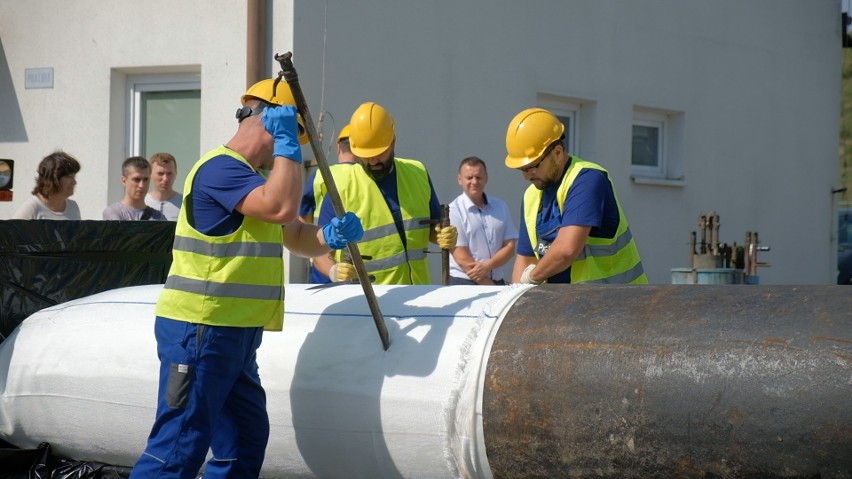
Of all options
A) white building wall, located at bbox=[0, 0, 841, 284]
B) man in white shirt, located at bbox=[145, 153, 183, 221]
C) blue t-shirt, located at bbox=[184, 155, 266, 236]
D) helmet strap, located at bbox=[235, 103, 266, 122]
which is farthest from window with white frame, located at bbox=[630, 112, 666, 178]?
blue t-shirt, located at bbox=[184, 155, 266, 236]

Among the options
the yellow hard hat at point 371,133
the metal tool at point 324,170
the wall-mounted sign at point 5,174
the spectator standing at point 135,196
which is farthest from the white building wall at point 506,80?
the metal tool at point 324,170

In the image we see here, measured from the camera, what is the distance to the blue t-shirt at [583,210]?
5215mm

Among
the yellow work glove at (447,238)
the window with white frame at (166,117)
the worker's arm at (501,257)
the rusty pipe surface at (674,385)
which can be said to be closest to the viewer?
the rusty pipe surface at (674,385)

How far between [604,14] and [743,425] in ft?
25.1

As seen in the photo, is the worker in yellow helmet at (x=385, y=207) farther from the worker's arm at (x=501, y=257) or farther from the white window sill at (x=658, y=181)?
the white window sill at (x=658, y=181)

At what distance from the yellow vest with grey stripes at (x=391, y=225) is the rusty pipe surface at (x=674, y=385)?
1.58 m

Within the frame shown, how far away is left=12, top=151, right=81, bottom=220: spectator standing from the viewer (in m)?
7.03

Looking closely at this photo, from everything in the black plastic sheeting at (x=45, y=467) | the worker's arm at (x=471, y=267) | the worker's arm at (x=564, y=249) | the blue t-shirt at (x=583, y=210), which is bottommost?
the black plastic sheeting at (x=45, y=467)

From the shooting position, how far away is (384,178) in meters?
6.22

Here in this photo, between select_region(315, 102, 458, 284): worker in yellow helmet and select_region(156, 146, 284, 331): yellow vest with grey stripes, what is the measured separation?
4.82 ft

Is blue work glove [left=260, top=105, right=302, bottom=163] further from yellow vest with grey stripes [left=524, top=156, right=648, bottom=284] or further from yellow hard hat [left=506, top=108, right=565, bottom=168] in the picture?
yellow vest with grey stripes [left=524, top=156, right=648, bottom=284]

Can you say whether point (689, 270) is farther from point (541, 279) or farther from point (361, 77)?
point (541, 279)

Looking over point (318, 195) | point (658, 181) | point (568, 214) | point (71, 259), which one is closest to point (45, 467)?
point (71, 259)

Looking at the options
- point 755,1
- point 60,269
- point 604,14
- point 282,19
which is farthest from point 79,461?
point 755,1
